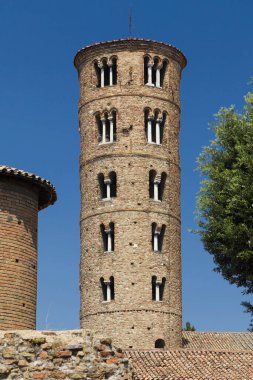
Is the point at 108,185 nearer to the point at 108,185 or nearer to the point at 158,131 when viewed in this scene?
the point at 108,185

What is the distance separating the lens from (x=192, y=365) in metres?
32.7

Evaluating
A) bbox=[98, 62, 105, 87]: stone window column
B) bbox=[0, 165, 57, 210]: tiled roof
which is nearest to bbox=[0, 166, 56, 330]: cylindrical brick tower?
bbox=[0, 165, 57, 210]: tiled roof

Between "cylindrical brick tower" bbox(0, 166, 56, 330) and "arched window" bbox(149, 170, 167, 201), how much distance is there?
2658 centimetres

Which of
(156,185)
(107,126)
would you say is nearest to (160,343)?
(156,185)

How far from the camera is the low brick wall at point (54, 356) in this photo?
1099 cm

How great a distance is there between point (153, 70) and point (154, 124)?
3.24 metres

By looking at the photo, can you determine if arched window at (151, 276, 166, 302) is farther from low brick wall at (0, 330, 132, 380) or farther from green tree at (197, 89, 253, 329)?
low brick wall at (0, 330, 132, 380)

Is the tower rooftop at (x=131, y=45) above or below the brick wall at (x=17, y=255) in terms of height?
above

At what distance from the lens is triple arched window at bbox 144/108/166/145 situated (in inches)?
2016

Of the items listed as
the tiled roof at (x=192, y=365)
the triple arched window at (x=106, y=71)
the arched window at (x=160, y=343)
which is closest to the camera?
the tiled roof at (x=192, y=365)

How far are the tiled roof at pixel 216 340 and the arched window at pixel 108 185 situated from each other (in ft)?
29.3

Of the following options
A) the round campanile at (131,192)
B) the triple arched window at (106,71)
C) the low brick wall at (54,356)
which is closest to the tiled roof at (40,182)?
the low brick wall at (54,356)

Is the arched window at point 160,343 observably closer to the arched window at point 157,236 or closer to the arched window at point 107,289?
the arched window at point 107,289

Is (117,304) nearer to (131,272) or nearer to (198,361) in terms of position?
(131,272)
